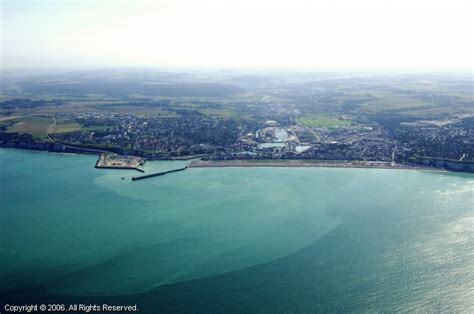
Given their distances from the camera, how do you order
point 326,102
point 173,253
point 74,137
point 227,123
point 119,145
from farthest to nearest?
point 326,102 → point 227,123 → point 74,137 → point 119,145 → point 173,253

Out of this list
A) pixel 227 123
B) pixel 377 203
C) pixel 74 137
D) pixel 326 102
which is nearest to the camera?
pixel 377 203

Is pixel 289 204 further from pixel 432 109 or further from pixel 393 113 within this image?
pixel 432 109

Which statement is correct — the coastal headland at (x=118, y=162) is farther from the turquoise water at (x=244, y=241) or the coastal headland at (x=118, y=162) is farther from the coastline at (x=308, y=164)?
the turquoise water at (x=244, y=241)

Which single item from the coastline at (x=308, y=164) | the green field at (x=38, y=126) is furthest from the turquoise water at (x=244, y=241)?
the green field at (x=38, y=126)

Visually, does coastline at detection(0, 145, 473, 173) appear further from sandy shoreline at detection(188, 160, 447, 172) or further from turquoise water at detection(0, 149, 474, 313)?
turquoise water at detection(0, 149, 474, 313)

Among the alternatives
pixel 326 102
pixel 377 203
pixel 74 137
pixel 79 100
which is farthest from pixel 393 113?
pixel 79 100

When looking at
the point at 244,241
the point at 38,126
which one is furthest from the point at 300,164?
the point at 38,126

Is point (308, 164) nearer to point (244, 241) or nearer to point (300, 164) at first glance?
point (300, 164)

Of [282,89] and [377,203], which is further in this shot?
[282,89]
